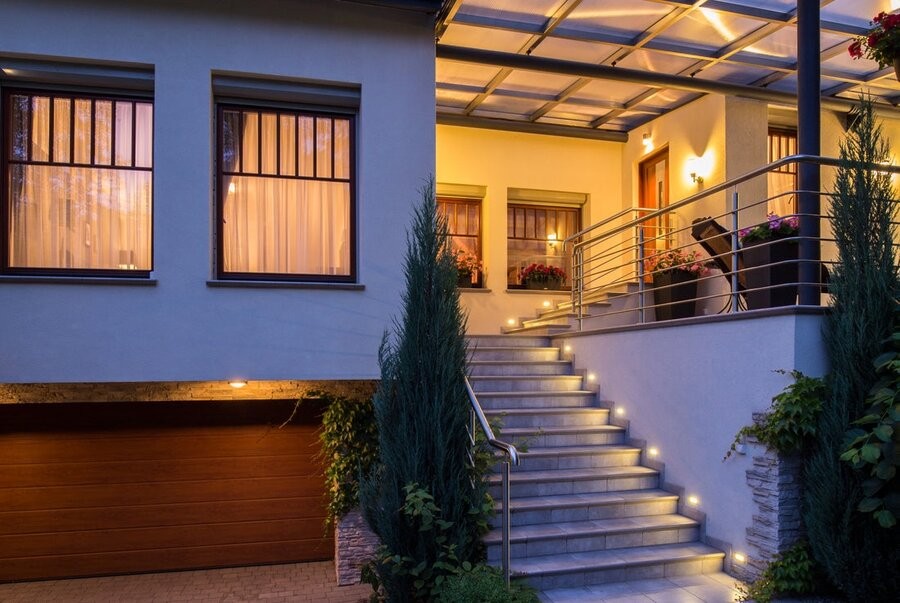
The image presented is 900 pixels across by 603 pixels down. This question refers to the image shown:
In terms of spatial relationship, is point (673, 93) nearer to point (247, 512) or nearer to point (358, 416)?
point (358, 416)

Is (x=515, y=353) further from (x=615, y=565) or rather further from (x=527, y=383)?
(x=615, y=565)

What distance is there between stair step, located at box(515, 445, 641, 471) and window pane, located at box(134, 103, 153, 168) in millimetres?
4157

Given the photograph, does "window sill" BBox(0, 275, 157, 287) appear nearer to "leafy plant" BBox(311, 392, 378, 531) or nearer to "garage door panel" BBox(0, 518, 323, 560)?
"leafy plant" BBox(311, 392, 378, 531)

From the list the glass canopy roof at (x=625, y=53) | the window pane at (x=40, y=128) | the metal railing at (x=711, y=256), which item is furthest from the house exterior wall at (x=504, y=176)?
the window pane at (x=40, y=128)

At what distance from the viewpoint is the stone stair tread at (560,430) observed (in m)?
5.83

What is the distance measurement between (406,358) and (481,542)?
1.44m

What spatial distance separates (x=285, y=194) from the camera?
5.68m

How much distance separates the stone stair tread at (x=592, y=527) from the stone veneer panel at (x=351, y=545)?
179 cm

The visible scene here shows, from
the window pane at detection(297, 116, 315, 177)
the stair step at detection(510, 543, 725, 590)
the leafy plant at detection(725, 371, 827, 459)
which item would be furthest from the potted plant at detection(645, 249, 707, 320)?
the window pane at detection(297, 116, 315, 177)

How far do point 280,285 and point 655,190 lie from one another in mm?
6009

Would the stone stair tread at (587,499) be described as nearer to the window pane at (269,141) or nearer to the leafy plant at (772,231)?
the leafy plant at (772,231)

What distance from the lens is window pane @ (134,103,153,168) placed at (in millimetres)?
5359

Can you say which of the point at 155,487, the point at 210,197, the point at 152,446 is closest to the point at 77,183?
the point at 210,197

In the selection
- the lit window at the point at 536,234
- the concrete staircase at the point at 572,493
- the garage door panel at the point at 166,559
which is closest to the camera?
the concrete staircase at the point at 572,493
